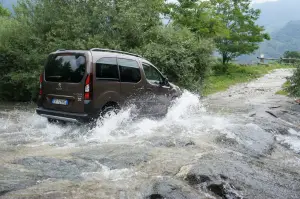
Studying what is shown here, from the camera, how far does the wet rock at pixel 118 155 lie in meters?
5.91

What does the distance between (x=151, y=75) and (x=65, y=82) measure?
2704 millimetres

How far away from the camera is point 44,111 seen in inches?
336

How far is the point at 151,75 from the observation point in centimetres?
1007

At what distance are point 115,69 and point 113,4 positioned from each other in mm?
7045

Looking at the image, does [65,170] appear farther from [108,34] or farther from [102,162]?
[108,34]

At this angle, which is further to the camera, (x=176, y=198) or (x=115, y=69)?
(x=115, y=69)

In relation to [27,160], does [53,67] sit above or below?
above

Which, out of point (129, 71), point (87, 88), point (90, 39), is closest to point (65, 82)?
point (87, 88)

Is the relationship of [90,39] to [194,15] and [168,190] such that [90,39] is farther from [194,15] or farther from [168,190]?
[194,15]

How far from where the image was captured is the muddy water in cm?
486

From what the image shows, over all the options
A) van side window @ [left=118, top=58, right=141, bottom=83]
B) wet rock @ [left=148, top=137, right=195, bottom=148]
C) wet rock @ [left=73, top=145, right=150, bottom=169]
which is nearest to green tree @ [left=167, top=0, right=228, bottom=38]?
van side window @ [left=118, top=58, right=141, bottom=83]

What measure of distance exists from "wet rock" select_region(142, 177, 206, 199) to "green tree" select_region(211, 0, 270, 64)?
25.1 m

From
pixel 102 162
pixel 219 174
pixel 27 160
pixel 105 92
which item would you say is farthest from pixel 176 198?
pixel 105 92

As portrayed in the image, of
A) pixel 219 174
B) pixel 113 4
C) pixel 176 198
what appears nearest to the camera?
pixel 176 198
